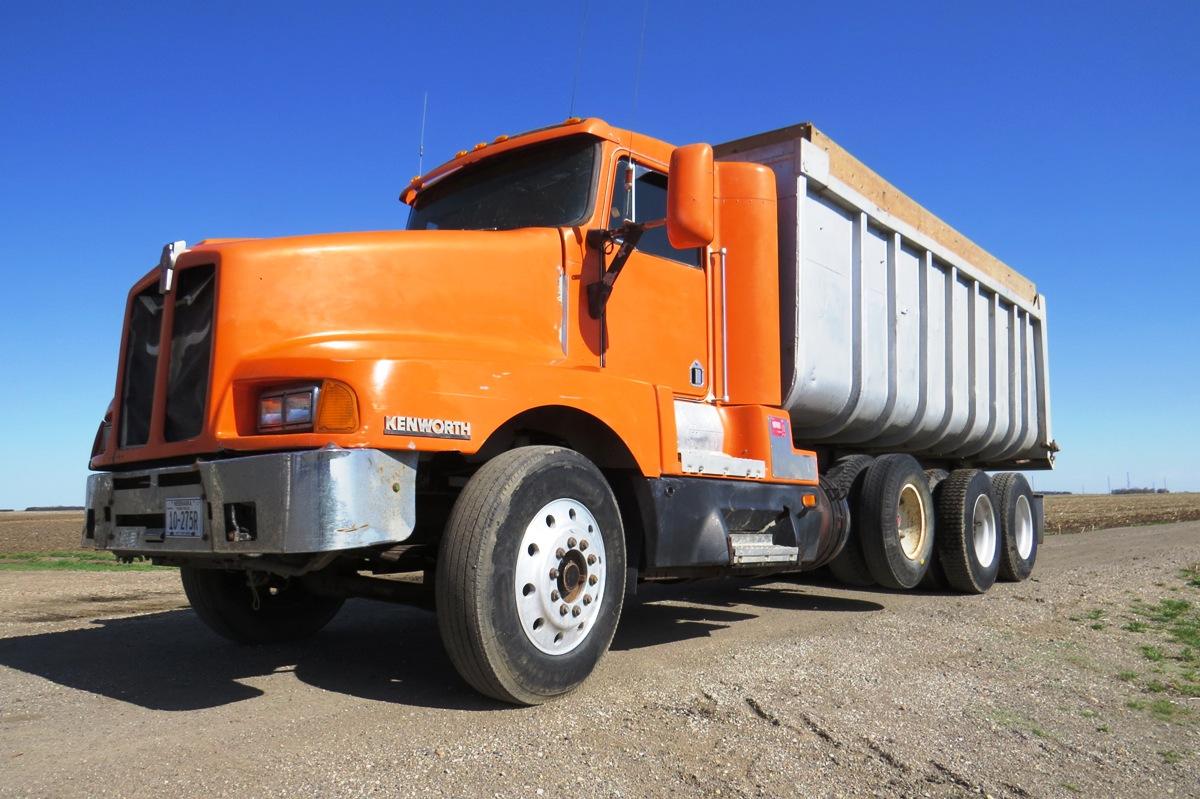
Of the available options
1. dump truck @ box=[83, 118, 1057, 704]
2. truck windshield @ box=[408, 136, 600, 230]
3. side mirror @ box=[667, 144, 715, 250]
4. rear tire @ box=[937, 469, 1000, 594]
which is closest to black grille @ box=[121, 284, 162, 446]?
dump truck @ box=[83, 118, 1057, 704]

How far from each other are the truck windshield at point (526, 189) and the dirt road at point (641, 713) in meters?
2.52

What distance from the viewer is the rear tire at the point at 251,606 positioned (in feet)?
17.5

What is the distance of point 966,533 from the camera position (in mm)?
8344

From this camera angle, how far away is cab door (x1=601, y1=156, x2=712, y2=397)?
507cm

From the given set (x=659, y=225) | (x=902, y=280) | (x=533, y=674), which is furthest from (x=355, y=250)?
(x=902, y=280)

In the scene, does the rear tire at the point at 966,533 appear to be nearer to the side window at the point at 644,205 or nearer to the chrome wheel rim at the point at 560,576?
the side window at the point at 644,205

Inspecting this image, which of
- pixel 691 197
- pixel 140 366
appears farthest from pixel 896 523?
pixel 140 366

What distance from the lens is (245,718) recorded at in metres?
3.79

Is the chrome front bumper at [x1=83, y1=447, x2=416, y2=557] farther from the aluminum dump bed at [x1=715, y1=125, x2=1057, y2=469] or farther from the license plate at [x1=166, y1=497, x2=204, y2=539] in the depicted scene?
the aluminum dump bed at [x1=715, y1=125, x2=1057, y2=469]

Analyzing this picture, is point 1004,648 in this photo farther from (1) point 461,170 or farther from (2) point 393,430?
(1) point 461,170

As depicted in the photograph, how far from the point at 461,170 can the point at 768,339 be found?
227 cm

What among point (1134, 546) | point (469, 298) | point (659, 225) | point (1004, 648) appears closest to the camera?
point (469, 298)

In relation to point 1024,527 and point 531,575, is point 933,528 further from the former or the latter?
point 531,575

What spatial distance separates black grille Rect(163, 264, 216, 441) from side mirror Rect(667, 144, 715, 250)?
2206 millimetres
